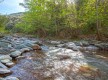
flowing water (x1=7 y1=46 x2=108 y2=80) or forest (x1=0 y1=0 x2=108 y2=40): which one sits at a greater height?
forest (x1=0 y1=0 x2=108 y2=40)

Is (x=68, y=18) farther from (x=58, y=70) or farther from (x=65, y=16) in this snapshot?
(x=58, y=70)

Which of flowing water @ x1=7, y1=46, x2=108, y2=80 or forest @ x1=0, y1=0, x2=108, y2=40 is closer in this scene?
flowing water @ x1=7, y1=46, x2=108, y2=80

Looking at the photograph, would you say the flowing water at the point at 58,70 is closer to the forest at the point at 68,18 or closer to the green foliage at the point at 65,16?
the forest at the point at 68,18

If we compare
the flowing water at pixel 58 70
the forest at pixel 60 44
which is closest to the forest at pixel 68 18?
the forest at pixel 60 44

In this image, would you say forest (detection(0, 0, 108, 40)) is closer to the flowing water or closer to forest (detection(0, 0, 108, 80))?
→ forest (detection(0, 0, 108, 80))

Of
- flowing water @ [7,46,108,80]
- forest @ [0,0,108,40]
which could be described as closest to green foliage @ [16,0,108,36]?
forest @ [0,0,108,40]

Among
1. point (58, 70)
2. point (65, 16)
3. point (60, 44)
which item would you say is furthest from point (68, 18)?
point (58, 70)

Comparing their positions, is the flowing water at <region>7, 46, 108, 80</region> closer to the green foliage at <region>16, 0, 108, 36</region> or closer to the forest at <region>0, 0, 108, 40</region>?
the forest at <region>0, 0, 108, 40</region>

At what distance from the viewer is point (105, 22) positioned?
17141 millimetres

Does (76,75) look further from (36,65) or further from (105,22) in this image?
(105,22)

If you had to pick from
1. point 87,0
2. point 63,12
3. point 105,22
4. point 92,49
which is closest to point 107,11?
point 105,22

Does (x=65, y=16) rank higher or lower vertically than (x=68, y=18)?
higher

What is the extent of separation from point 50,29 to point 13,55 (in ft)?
41.6

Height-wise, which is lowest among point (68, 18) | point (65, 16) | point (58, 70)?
point (58, 70)
